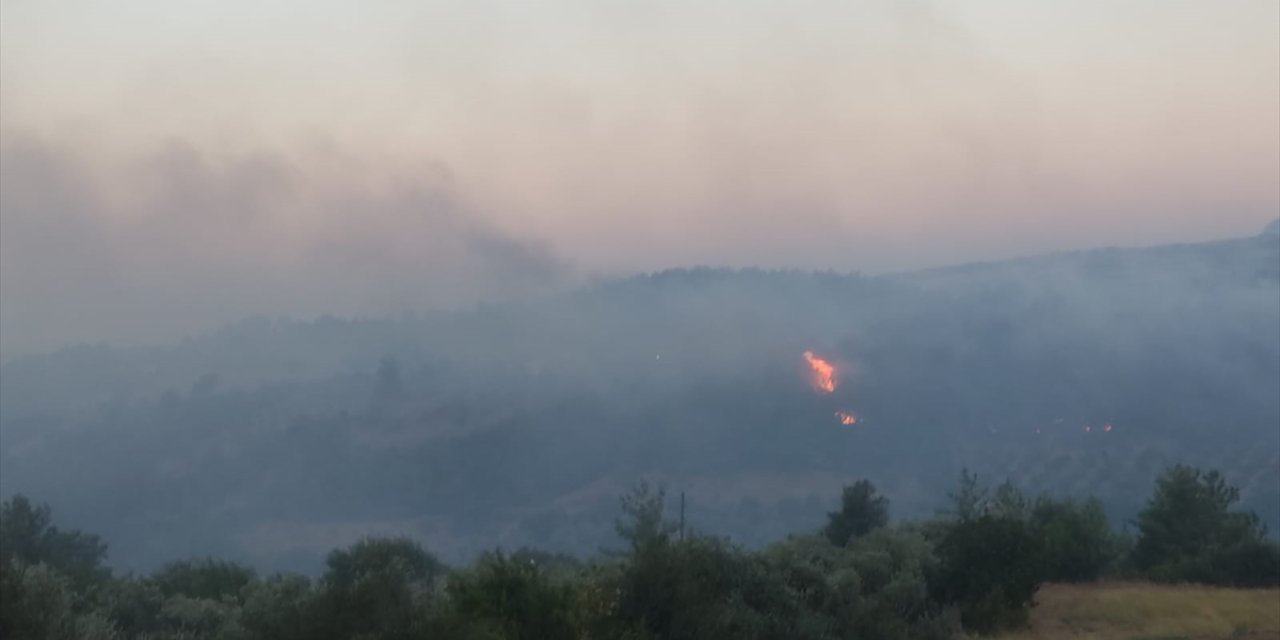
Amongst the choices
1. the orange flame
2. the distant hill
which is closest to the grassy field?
the distant hill

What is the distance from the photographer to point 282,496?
16150cm

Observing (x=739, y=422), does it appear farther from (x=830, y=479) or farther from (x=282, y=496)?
(x=282, y=496)

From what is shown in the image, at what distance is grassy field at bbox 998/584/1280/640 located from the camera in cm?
2377

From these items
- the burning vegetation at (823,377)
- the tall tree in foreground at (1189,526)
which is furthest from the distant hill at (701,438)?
the tall tree in foreground at (1189,526)

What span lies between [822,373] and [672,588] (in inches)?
6584

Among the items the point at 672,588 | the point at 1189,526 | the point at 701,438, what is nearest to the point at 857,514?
the point at 1189,526

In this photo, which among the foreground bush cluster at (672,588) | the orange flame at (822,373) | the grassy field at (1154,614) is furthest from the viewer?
the orange flame at (822,373)

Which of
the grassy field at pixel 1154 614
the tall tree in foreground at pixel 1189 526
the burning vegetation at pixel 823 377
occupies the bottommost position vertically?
the grassy field at pixel 1154 614

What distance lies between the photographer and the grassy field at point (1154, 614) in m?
23.8

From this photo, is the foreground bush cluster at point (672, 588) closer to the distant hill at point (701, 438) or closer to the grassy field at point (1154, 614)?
the grassy field at point (1154, 614)

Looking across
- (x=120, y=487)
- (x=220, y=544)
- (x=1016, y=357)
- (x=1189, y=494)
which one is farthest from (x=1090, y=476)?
(x=120, y=487)

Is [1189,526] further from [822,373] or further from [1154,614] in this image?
[822,373]

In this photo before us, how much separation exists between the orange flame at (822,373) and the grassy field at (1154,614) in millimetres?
146955

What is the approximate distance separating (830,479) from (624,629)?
140m
